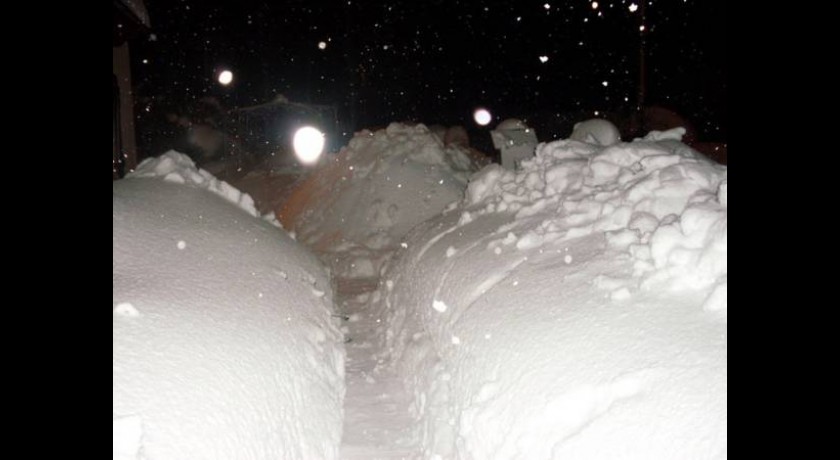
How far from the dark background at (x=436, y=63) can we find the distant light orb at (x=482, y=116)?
36cm

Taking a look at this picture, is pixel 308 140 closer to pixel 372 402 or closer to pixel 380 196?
pixel 380 196

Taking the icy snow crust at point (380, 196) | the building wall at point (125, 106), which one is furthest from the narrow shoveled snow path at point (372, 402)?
the building wall at point (125, 106)

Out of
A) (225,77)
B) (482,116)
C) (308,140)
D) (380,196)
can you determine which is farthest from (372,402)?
(225,77)

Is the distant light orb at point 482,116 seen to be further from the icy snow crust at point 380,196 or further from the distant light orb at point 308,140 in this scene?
the icy snow crust at point 380,196

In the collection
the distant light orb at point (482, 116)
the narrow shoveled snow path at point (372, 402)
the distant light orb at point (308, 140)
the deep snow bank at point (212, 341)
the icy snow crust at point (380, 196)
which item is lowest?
the narrow shoveled snow path at point (372, 402)

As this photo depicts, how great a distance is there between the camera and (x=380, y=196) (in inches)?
439

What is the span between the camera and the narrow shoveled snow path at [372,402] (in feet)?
11.9

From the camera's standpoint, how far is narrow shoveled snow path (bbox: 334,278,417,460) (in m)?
3.62

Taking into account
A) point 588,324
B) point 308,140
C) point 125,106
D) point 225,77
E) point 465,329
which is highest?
point 225,77

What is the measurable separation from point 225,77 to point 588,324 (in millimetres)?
28451
